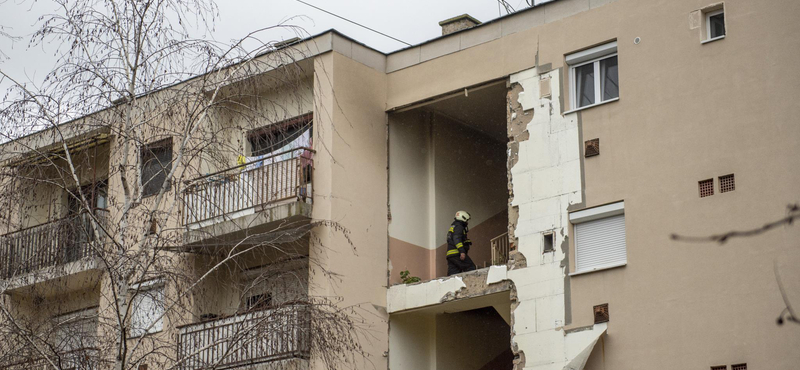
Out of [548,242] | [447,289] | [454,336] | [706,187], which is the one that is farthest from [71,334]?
[706,187]

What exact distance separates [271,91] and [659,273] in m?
7.70

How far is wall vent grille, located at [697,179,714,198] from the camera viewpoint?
13656 millimetres

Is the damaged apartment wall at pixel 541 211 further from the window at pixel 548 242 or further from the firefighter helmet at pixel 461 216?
the firefighter helmet at pixel 461 216

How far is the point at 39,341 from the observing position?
1170 cm

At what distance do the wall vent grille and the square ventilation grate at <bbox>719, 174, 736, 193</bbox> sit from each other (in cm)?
13

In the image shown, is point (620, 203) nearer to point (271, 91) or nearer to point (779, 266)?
point (779, 266)

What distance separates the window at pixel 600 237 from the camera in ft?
47.6

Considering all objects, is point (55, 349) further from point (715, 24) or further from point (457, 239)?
point (715, 24)

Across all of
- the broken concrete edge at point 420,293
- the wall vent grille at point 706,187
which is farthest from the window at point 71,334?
the wall vent grille at point 706,187

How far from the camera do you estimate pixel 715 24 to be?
14.4 metres

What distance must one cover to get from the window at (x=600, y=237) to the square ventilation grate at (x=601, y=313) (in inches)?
22.4

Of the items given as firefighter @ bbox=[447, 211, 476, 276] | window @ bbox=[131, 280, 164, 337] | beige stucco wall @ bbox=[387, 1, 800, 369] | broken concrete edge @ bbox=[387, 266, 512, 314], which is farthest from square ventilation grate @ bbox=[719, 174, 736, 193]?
window @ bbox=[131, 280, 164, 337]

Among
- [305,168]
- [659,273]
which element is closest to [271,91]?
[305,168]

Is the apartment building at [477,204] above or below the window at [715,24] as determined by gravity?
below
